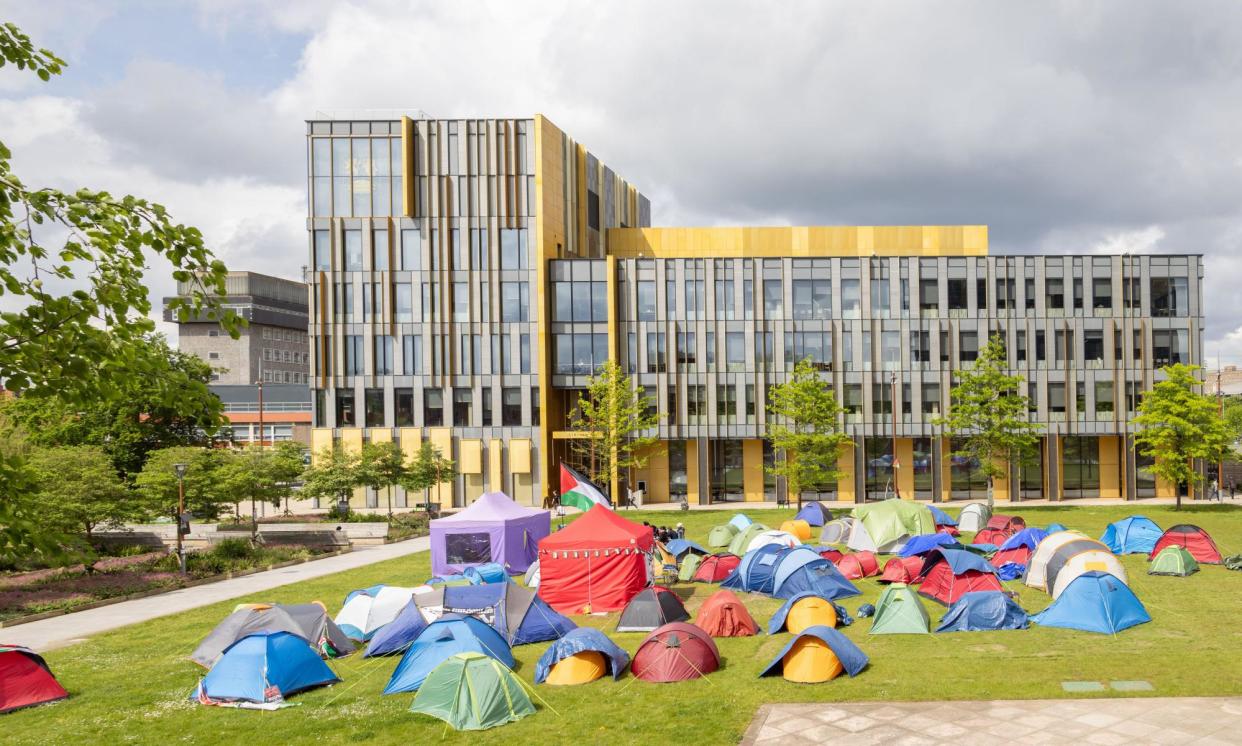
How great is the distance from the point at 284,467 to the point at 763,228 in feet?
137

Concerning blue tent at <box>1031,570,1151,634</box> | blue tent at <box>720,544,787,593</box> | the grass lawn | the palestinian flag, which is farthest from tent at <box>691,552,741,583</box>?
blue tent at <box>1031,570,1151,634</box>

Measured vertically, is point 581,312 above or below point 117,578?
above

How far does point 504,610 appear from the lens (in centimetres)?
2327

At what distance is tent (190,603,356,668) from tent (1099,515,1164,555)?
29047 mm

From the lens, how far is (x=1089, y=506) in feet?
185

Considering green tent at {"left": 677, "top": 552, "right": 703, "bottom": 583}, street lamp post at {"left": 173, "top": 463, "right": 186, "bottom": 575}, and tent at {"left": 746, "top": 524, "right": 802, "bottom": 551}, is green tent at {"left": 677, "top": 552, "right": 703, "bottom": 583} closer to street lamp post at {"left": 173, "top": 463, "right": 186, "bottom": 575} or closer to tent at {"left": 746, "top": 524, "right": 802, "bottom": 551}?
tent at {"left": 746, "top": 524, "right": 802, "bottom": 551}

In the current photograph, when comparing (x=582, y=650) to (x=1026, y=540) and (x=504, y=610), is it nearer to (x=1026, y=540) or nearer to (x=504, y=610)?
(x=504, y=610)

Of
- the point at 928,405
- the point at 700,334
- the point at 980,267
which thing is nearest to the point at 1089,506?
the point at 928,405

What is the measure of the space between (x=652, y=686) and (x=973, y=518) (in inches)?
1154

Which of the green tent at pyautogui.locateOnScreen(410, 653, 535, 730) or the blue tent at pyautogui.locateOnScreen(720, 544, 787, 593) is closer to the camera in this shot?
the green tent at pyautogui.locateOnScreen(410, 653, 535, 730)

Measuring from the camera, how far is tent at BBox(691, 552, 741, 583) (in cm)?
3158

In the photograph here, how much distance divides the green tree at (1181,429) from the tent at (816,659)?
137 feet

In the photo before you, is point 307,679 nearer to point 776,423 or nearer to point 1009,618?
point 1009,618

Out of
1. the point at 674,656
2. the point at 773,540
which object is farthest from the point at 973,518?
the point at 674,656
